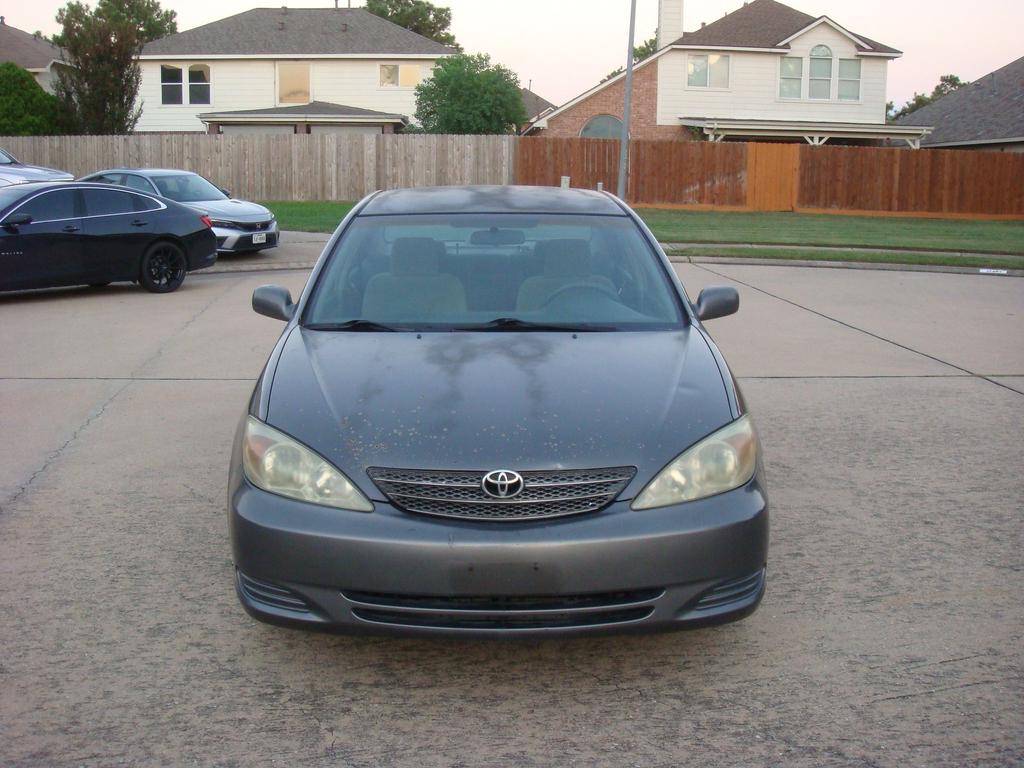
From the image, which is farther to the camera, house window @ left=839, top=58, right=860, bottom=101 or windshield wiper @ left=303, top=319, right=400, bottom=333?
house window @ left=839, top=58, right=860, bottom=101

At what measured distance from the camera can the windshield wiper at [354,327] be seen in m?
4.77

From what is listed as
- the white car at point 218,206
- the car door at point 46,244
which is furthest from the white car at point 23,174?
the car door at point 46,244

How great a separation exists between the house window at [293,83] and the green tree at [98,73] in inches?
288

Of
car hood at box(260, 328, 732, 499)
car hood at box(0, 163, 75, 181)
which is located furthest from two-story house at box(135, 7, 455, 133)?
car hood at box(260, 328, 732, 499)

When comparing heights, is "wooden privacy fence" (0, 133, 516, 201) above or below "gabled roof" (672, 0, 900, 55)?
below

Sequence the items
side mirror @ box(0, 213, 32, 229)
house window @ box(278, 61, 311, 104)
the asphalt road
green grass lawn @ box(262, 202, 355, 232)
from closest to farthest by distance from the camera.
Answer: the asphalt road < side mirror @ box(0, 213, 32, 229) < green grass lawn @ box(262, 202, 355, 232) < house window @ box(278, 61, 311, 104)

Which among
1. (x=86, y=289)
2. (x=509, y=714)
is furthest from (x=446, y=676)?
(x=86, y=289)

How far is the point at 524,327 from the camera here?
4.76 meters

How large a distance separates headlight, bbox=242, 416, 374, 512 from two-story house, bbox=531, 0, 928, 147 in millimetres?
40579

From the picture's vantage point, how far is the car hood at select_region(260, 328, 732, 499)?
3668 mm

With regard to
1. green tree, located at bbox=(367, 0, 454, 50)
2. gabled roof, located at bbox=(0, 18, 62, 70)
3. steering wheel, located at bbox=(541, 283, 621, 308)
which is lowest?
steering wheel, located at bbox=(541, 283, 621, 308)

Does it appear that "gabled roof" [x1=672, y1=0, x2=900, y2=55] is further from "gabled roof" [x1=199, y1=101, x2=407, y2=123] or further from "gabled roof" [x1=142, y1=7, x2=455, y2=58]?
"gabled roof" [x1=199, y1=101, x2=407, y2=123]

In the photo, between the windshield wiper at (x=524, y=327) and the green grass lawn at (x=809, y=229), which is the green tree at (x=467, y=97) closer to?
the green grass lawn at (x=809, y=229)

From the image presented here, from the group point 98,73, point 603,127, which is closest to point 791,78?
point 603,127
